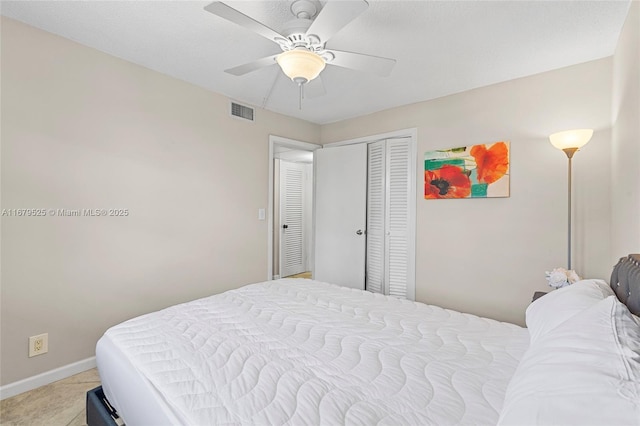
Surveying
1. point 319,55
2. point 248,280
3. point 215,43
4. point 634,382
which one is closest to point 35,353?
point 248,280

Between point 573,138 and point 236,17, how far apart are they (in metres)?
2.39

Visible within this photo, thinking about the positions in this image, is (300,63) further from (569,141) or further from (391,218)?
(391,218)

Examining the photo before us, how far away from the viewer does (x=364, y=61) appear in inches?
73.5

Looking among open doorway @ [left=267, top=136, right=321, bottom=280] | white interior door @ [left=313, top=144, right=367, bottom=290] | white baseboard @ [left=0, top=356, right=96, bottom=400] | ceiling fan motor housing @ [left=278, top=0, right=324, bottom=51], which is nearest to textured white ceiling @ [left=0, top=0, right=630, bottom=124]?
ceiling fan motor housing @ [left=278, top=0, right=324, bottom=51]

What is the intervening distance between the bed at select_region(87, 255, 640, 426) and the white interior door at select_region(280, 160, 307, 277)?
A: 366cm

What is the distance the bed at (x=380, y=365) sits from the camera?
65 cm

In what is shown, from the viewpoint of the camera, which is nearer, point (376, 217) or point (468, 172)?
point (468, 172)

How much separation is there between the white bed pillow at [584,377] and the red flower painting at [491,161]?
221 centimetres

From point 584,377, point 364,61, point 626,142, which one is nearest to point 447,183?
point 626,142

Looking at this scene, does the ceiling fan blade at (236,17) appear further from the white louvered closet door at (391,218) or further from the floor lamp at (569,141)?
the white louvered closet door at (391,218)

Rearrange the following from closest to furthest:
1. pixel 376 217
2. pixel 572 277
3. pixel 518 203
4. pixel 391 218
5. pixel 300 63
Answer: pixel 300 63
pixel 572 277
pixel 518 203
pixel 391 218
pixel 376 217

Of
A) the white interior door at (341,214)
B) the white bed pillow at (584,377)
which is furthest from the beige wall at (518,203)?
the white bed pillow at (584,377)

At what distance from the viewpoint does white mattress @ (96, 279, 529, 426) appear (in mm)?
940

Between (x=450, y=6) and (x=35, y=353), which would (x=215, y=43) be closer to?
(x=450, y=6)
